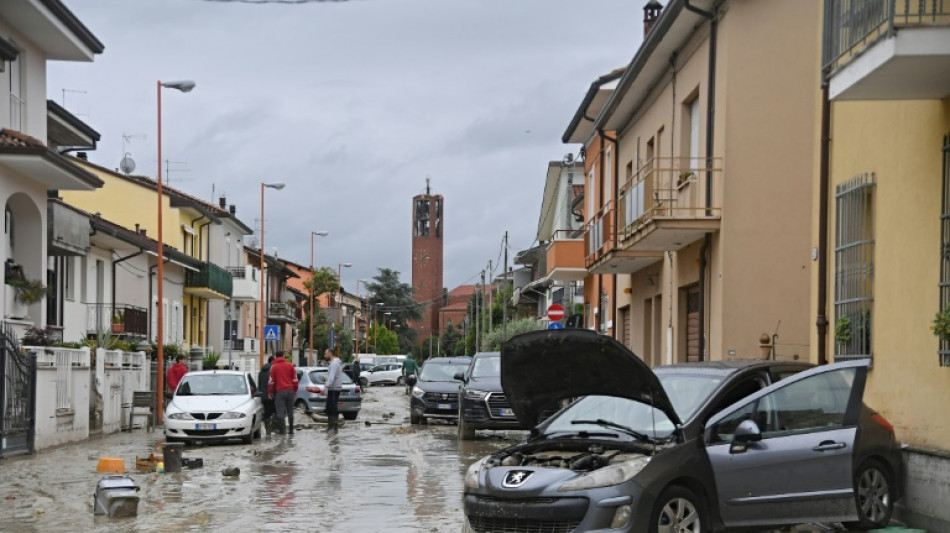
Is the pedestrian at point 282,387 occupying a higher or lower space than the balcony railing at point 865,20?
lower

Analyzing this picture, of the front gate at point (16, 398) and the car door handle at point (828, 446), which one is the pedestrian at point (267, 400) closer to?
the front gate at point (16, 398)

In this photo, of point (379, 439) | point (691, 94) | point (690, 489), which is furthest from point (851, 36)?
point (379, 439)

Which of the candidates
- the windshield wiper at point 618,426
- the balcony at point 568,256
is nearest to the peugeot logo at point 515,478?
the windshield wiper at point 618,426

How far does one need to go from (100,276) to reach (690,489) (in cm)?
3310

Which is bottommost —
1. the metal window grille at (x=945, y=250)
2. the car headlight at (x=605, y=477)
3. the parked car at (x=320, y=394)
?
the parked car at (x=320, y=394)

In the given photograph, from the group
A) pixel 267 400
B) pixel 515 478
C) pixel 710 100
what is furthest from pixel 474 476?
pixel 267 400

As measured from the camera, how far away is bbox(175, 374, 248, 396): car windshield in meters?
25.2

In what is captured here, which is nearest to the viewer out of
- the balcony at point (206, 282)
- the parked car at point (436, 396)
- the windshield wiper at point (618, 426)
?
the windshield wiper at point (618, 426)

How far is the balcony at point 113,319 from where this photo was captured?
37594 mm

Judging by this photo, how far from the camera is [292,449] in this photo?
22.7 metres

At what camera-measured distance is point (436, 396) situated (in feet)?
99.0

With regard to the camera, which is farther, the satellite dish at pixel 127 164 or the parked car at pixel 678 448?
the satellite dish at pixel 127 164

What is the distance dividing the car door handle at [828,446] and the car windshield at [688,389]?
3.20ft

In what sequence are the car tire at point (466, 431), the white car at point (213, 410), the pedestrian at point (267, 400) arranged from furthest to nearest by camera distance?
1. the pedestrian at point (267, 400)
2. the car tire at point (466, 431)
3. the white car at point (213, 410)
